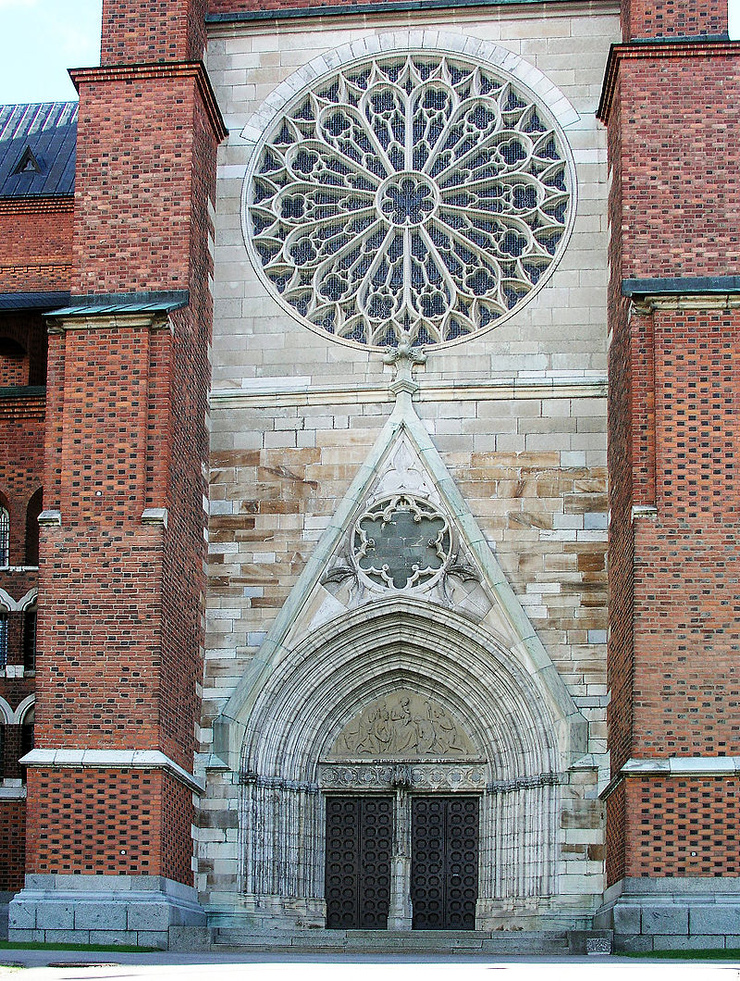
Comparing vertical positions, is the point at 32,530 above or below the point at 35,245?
below

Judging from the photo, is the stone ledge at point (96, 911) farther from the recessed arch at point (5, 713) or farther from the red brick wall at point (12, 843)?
the recessed arch at point (5, 713)

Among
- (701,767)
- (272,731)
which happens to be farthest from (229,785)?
(701,767)

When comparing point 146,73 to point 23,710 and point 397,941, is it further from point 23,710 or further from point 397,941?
point 397,941

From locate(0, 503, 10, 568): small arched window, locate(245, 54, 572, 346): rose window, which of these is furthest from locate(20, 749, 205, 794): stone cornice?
locate(245, 54, 572, 346): rose window

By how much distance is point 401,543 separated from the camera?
2348 cm

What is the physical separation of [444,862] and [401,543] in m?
3.96

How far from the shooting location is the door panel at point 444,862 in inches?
898

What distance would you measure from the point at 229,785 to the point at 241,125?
8945 millimetres

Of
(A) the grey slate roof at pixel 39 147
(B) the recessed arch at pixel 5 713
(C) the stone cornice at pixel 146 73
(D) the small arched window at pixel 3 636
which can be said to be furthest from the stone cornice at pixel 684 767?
(A) the grey slate roof at pixel 39 147

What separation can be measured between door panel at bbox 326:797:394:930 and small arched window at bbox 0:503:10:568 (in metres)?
5.58

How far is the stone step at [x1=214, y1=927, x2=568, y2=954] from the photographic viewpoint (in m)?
20.4

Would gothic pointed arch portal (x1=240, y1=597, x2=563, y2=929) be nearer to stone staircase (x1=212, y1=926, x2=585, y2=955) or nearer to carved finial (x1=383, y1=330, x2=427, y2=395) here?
stone staircase (x1=212, y1=926, x2=585, y2=955)

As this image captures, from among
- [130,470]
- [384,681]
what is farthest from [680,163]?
[130,470]

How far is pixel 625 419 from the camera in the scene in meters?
22.2
